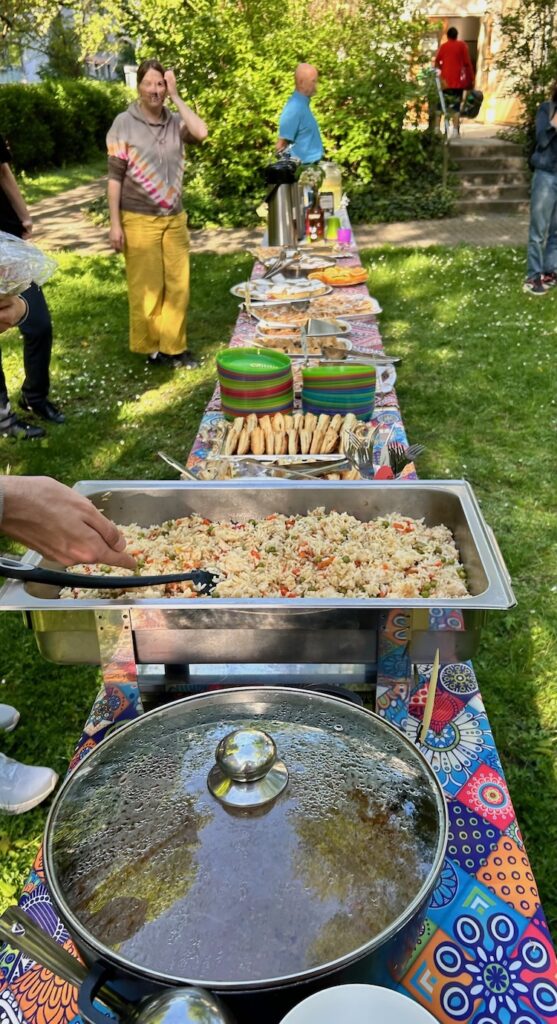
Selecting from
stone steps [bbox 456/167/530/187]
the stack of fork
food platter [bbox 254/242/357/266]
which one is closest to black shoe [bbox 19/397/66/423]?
food platter [bbox 254/242/357/266]

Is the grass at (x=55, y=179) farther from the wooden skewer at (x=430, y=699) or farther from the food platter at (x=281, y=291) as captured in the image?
the wooden skewer at (x=430, y=699)

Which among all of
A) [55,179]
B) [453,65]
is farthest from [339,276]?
[55,179]

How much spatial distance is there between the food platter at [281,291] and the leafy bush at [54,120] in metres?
13.1

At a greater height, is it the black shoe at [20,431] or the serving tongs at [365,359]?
the serving tongs at [365,359]

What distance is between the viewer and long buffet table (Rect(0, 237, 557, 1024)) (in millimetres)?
884

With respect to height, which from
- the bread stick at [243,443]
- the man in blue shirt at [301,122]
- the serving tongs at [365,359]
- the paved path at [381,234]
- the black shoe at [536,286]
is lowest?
the black shoe at [536,286]

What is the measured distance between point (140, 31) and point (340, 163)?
3.54 m

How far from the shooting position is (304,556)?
4.82ft

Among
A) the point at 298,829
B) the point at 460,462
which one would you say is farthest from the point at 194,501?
the point at 460,462

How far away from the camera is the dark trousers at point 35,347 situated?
416 cm

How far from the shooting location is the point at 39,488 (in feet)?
3.53

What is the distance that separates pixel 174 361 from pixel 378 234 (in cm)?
478

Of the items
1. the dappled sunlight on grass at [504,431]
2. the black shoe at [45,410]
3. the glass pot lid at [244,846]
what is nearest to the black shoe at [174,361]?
the black shoe at [45,410]

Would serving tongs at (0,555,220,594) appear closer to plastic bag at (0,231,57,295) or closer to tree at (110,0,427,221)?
plastic bag at (0,231,57,295)
